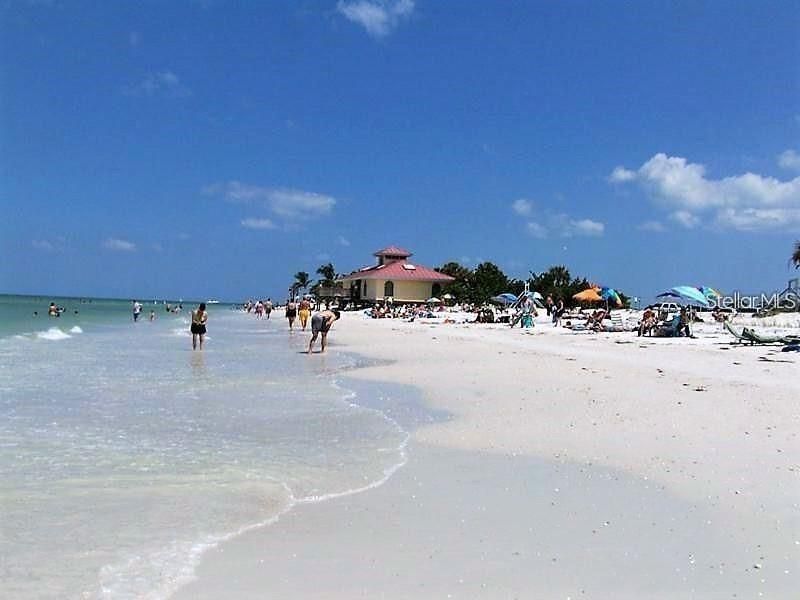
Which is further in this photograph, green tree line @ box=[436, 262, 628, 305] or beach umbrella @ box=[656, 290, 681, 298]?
green tree line @ box=[436, 262, 628, 305]

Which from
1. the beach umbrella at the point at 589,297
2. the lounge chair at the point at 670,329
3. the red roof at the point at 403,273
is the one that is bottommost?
the lounge chair at the point at 670,329

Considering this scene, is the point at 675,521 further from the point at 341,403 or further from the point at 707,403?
the point at 341,403

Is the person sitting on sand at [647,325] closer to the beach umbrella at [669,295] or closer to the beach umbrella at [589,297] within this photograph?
the beach umbrella at [669,295]

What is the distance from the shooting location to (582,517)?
448 centimetres

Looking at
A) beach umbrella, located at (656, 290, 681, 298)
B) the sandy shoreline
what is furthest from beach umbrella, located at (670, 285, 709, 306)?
the sandy shoreline

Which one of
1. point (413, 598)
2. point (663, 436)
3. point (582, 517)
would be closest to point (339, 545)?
point (413, 598)

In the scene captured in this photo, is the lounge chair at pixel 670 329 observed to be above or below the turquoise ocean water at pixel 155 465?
above

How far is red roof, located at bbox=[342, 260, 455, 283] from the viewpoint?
→ 191 ft

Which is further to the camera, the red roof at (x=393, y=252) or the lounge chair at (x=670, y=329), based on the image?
the red roof at (x=393, y=252)

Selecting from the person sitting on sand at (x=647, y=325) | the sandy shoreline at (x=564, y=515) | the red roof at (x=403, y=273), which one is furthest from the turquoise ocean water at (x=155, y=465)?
the red roof at (x=403, y=273)

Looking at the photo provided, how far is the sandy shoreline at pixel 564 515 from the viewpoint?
3500mm

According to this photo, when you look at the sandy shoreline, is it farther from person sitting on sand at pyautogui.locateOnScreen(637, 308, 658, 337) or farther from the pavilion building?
the pavilion building

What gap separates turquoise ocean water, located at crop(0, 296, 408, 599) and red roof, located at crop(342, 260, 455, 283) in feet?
150

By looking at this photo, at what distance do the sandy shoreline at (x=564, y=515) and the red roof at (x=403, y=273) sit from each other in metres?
49.0
